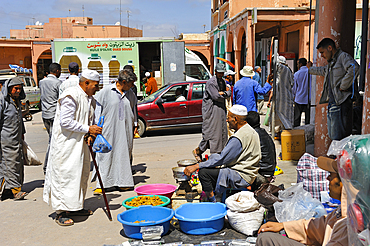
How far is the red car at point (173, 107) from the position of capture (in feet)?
36.3

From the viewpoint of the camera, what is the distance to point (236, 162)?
4441 mm

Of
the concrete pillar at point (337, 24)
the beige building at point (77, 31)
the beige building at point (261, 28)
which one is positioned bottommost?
the concrete pillar at point (337, 24)

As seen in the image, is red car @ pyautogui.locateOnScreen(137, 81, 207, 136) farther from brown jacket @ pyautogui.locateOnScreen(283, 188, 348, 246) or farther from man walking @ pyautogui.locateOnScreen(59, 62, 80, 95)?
brown jacket @ pyautogui.locateOnScreen(283, 188, 348, 246)

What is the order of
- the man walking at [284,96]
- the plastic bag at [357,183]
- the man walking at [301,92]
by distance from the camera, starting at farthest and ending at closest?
1. the man walking at [301,92]
2. the man walking at [284,96]
3. the plastic bag at [357,183]

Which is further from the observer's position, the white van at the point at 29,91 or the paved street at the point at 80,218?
the white van at the point at 29,91

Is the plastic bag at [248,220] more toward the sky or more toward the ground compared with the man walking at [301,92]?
more toward the ground

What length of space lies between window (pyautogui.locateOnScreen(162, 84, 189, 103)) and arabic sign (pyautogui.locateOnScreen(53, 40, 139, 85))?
19.9ft

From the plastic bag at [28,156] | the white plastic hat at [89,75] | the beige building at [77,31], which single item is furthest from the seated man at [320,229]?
the beige building at [77,31]

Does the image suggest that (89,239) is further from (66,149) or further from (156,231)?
(66,149)

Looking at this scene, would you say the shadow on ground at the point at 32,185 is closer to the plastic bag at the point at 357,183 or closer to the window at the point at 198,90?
the plastic bag at the point at 357,183

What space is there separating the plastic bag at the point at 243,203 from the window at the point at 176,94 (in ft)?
23.6

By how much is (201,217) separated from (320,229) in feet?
6.41

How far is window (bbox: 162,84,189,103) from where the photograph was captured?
11211 mm

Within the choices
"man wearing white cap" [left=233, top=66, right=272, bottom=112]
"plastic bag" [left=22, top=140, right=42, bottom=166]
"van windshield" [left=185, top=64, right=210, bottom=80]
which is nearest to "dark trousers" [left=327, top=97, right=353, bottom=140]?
"man wearing white cap" [left=233, top=66, right=272, bottom=112]
